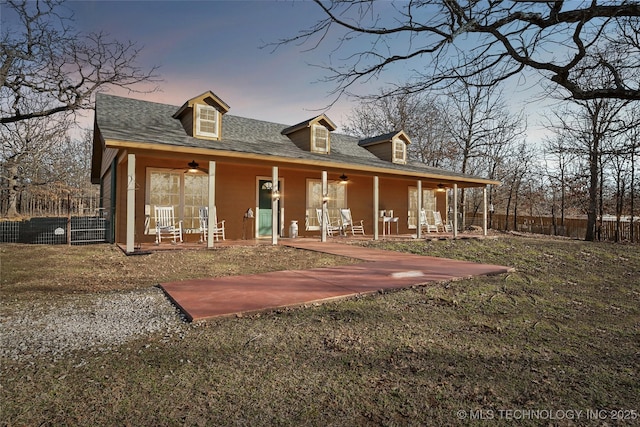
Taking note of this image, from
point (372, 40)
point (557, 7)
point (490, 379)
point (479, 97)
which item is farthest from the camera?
point (479, 97)

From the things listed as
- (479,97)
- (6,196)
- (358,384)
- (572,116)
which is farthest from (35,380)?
(6,196)

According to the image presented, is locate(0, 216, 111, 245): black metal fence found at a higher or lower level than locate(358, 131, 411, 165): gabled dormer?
lower

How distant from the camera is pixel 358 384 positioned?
2.29 meters

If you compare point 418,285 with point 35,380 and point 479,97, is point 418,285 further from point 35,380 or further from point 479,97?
point 479,97

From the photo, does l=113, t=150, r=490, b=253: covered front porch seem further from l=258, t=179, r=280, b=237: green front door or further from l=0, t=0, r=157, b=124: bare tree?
l=0, t=0, r=157, b=124: bare tree

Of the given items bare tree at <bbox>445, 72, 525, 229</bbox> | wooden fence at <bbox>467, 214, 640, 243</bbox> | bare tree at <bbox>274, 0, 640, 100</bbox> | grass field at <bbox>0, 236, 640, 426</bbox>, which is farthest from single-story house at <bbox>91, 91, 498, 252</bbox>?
bare tree at <bbox>445, 72, 525, 229</bbox>

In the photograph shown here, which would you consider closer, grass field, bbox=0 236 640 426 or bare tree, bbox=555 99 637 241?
grass field, bbox=0 236 640 426

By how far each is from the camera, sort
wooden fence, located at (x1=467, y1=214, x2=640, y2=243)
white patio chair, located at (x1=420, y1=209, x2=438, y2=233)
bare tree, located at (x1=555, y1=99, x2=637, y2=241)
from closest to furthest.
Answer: white patio chair, located at (x1=420, y1=209, x2=438, y2=233) < bare tree, located at (x1=555, y1=99, x2=637, y2=241) < wooden fence, located at (x1=467, y1=214, x2=640, y2=243)

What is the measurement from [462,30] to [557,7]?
1.15 metres

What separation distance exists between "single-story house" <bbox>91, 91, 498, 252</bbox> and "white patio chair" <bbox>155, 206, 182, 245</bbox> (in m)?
0.28

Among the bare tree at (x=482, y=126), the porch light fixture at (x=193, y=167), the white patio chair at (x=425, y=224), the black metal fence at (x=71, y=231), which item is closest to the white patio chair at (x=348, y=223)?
the white patio chair at (x=425, y=224)

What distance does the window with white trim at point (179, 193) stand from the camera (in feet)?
31.1

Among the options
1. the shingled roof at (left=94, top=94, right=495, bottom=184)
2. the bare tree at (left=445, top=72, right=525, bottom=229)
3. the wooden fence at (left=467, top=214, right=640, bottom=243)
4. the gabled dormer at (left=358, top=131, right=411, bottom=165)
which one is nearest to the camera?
the shingled roof at (left=94, top=94, right=495, bottom=184)

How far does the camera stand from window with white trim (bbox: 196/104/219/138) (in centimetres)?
1016
